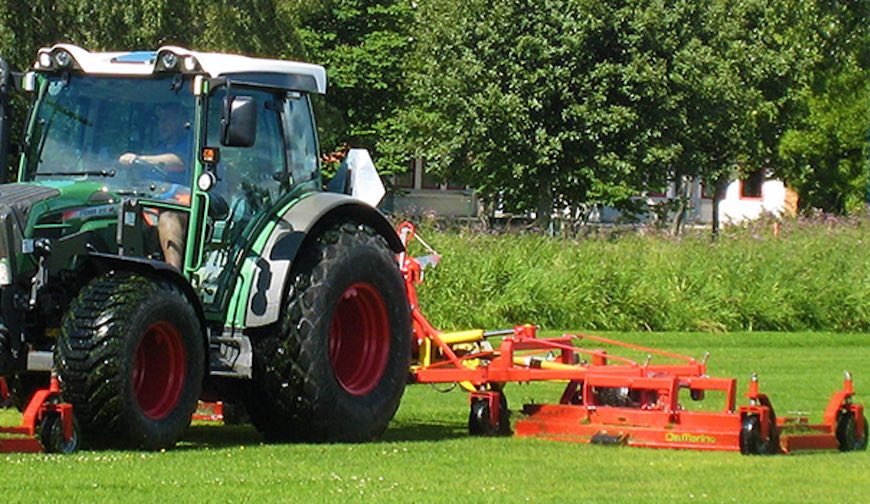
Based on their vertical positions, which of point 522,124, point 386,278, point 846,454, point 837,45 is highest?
point 837,45

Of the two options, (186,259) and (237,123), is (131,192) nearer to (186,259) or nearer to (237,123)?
(186,259)

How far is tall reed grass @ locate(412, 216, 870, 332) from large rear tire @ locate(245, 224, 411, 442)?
1205cm

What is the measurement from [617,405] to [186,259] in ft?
11.2

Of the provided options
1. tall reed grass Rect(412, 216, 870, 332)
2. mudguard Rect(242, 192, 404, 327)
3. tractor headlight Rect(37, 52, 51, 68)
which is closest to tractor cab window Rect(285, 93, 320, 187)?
mudguard Rect(242, 192, 404, 327)

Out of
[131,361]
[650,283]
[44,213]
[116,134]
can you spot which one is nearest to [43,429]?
[131,361]

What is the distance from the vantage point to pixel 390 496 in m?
8.71

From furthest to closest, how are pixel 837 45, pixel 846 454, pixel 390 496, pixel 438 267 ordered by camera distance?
pixel 837 45, pixel 438 267, pixel 846 454, pixel 390 496

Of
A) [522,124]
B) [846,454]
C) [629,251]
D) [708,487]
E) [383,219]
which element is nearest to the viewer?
[708,487]

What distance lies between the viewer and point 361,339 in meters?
12.4

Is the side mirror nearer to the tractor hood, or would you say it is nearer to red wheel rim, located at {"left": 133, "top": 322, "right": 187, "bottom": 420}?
the tractor hood

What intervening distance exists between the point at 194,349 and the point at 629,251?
1750 centimetres

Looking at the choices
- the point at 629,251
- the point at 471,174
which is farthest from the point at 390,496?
the point at 471,174

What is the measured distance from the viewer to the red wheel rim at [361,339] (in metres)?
12.3

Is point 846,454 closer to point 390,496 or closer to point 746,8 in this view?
point 390,496
